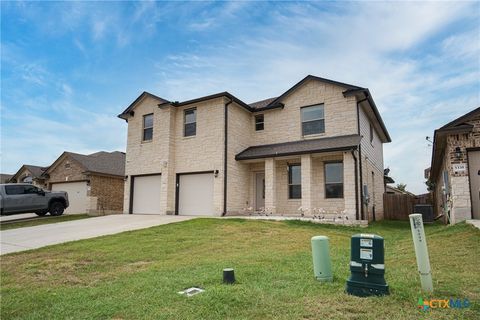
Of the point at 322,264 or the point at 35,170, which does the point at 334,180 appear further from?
the point at 35,170

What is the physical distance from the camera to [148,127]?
60.0 ft

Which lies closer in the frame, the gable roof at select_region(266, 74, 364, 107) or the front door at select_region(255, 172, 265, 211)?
the gable roof at select_region(266, 74, 364, 107)

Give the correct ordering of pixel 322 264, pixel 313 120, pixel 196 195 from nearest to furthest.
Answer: pixel 322 264
pixel 313 120
pixel 196 195

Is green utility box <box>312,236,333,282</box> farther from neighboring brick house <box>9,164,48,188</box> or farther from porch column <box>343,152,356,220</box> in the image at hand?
neighboring brick house <box>9,164,48,188</box>

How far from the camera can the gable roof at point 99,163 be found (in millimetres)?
22734

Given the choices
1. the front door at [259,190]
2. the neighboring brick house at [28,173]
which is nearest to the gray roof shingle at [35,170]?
the neighboring brick house at [28,173]

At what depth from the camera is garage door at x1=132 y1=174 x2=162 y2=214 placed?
1741cm

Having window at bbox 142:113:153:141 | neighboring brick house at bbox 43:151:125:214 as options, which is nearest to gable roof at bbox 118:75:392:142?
window at bbox 142:113:153:141

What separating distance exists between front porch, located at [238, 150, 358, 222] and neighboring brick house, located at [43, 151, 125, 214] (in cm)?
1212

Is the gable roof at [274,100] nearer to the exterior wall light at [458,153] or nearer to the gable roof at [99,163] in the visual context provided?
the exterior wall light at [458,153]

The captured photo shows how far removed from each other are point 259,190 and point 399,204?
9064 mm

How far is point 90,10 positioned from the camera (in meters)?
10.9

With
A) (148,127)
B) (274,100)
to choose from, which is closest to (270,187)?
(274,100)

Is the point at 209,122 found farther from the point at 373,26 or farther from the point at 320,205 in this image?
the point at 373,26
